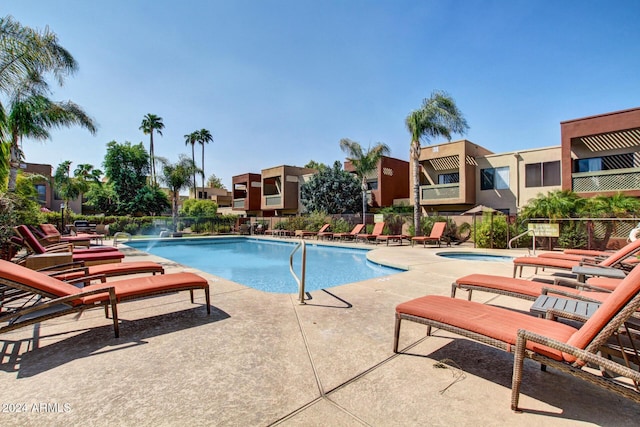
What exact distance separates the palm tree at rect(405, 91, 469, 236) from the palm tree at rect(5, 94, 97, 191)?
1571 centimetres

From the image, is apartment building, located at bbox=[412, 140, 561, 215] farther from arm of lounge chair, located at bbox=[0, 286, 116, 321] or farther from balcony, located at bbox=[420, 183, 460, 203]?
arm of lounge chair, located at bbox=[0, 286, 116, 321]

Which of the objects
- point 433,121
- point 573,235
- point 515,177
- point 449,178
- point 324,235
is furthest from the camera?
point 449,178

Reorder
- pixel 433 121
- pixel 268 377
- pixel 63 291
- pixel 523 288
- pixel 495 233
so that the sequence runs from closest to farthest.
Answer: pixel 268 377, pixel 63 291, pixel 523 288, pixel 495 233, pixel 433 121

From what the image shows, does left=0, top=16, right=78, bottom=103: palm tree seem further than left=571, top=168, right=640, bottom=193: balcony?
No

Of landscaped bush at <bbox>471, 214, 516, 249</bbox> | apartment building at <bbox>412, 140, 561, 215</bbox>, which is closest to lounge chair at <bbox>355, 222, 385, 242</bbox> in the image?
landscaped bush at <bbox>471, 214, 516, 249</bbox>

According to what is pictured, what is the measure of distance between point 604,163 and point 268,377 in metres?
21.8

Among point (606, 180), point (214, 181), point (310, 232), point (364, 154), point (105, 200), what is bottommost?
point (310, 232)

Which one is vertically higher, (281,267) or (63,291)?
(63,291)

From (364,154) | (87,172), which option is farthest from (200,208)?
(87,172)

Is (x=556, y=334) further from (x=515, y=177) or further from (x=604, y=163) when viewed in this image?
(x=515, y=177)

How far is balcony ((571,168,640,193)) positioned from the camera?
14664 mm

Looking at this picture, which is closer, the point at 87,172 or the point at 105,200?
the point at 105,200

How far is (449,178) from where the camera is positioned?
22.5 meters

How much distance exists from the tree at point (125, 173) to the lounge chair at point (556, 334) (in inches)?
1504
